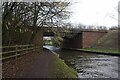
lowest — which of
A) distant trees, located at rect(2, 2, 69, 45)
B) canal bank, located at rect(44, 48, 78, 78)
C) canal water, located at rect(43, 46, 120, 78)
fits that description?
canal water, located at rect(43, 46, 120, 78)

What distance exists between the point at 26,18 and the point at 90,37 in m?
35.7

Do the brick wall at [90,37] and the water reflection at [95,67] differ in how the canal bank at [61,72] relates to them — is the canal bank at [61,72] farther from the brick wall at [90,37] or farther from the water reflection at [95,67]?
the brick wall at [90,37]

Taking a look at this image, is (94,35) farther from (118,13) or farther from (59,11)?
(59,11)

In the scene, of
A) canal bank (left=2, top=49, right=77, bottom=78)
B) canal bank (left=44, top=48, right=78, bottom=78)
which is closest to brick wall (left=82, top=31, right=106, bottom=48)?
canal bank (left=2, top=49, right=77, bottom=78)

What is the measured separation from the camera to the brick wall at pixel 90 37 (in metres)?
57.5

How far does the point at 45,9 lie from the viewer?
26.3 metres

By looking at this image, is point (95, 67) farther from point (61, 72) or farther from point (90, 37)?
point (90, 37)

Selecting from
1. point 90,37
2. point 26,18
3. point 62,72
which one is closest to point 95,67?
point 62,72

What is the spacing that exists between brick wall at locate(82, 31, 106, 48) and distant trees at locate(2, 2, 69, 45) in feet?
88.3

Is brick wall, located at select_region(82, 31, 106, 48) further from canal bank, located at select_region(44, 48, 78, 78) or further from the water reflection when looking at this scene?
canal bank, located at select_region(44, 48, 78, 78)

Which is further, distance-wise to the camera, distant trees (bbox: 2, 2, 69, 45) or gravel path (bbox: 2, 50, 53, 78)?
distant trees (bbox: 2, 2, 69, 45)

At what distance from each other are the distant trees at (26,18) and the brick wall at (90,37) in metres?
26.9

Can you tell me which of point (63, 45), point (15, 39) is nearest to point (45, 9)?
point (15, 39)

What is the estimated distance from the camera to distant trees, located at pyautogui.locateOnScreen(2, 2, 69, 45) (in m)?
15.6
